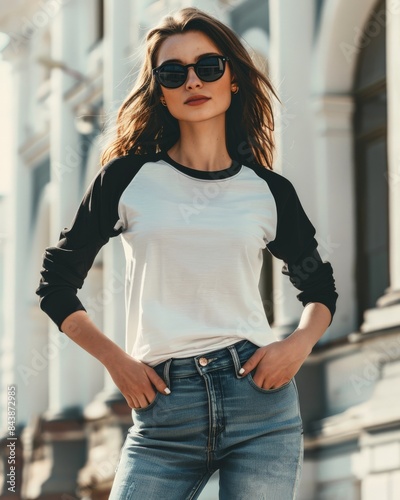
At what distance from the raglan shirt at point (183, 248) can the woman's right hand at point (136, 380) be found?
5 cm

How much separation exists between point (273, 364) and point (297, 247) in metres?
0.35

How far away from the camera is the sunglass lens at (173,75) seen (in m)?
3.11

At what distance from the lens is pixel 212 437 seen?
9.39ft

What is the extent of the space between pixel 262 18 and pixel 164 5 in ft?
8.27

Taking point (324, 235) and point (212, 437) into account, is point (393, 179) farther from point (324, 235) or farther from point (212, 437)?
point (212, 437)

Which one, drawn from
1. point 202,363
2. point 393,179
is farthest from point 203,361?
point 393,179

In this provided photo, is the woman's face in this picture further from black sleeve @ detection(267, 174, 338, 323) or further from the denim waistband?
the denim waistband

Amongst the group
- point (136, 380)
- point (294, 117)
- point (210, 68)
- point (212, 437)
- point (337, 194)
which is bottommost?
point (212, 437)

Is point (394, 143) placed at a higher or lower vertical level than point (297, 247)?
higher

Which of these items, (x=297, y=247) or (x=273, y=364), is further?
(x=297, y=247)

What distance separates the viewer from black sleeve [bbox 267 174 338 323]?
3143 mm

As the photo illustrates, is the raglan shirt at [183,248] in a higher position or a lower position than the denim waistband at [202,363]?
higher

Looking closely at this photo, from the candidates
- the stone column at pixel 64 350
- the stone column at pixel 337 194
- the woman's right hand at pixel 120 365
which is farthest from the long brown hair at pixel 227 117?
the stone column at pixel 64 350

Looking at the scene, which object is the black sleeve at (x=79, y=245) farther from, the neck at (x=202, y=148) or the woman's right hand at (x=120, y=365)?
the neck at (x=202, y=148)
